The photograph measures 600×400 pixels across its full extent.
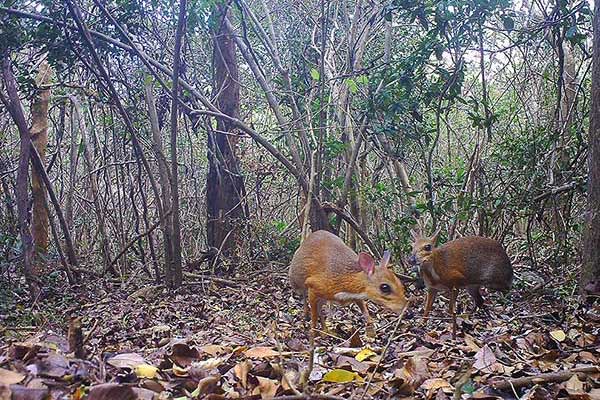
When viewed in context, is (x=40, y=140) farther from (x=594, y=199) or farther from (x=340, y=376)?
(x=340, y=376)

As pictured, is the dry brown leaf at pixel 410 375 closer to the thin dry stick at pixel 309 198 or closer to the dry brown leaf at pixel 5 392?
the dry brown leaf at pixel 5 392

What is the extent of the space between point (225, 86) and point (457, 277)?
4818mm

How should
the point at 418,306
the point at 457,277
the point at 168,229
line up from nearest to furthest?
the point at 457,277 → the point at 418,306 → the point at 168,229

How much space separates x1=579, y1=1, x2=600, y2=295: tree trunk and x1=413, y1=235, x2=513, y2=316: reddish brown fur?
1.37 m

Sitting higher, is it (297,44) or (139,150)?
(297,44)

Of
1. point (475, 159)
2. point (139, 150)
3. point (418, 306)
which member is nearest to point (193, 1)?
point (139, 150)

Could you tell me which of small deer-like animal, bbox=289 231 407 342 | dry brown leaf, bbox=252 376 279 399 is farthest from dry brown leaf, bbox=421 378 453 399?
small deer-like animal, bbox=289 231 407 342

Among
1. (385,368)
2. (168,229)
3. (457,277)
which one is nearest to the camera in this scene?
(385,368)

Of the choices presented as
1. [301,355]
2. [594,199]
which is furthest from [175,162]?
[301,355]

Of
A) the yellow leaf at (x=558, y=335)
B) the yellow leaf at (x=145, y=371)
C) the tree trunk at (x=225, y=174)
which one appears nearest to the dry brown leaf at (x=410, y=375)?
the yellow leaf at (x=145, y=371)

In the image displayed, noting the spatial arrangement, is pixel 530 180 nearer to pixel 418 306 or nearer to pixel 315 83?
pixel 418 306

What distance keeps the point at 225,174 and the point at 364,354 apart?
21.6 ft

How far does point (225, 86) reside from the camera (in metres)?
9.69

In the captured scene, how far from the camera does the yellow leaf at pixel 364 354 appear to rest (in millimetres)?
3429
